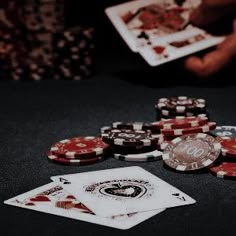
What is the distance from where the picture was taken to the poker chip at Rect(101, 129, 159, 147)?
2.23m

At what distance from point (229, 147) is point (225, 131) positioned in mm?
339

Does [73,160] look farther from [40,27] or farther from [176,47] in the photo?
[40,27]

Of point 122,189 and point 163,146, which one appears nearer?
point 122,189

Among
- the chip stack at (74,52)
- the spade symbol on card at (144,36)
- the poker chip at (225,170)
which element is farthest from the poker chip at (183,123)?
the chip stack at (74,52)

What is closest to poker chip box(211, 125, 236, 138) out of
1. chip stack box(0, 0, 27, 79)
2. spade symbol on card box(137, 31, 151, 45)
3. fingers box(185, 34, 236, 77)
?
fingers box(185, 34, 236, 77)

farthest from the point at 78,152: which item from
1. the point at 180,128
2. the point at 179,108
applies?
the point at 179,108

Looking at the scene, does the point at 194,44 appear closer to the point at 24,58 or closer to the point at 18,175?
the point at 24,58

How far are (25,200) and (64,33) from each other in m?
2.35

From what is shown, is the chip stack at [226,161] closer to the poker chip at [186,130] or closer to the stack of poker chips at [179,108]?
the poker chip at [186,130]

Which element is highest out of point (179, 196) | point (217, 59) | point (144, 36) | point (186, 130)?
point (144, 36)

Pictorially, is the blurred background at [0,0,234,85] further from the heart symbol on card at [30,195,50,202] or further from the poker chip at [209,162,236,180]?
the heart symbol on card at [30,195,50,202]

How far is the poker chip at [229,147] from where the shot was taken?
82.0 inches

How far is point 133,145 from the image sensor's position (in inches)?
87.8

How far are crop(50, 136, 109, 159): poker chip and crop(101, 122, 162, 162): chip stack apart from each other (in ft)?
0.13
